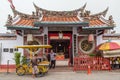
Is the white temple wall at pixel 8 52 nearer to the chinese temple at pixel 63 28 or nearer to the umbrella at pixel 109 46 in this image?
the chinese temple at pixel 63 28

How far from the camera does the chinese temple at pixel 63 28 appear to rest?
79.9 ft

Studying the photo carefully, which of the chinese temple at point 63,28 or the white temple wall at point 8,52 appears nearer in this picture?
the chinese temple at point 63,28

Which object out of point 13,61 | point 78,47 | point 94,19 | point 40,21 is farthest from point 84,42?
point 13,61

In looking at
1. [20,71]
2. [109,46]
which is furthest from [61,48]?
[20,71]

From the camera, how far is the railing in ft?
76.3

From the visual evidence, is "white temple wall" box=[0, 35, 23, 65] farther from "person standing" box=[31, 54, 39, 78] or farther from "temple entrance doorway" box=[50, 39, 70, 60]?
"temple entrance doorway" box=[50, 39, 70, 60]

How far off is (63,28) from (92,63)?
417cm

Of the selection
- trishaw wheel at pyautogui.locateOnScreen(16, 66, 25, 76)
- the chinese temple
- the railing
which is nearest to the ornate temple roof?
the chinese temple

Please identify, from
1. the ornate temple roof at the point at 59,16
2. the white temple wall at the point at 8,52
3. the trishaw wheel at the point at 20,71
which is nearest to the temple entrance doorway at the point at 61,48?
the ornate temple roof at the point at 59,16

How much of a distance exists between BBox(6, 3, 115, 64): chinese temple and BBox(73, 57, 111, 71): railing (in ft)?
7.25

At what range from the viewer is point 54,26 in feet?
79.8

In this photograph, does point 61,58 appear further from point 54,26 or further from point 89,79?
point 89,79

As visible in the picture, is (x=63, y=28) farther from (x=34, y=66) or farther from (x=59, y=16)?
(x=34, y=66)

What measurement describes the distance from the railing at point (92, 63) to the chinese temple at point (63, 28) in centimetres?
221
